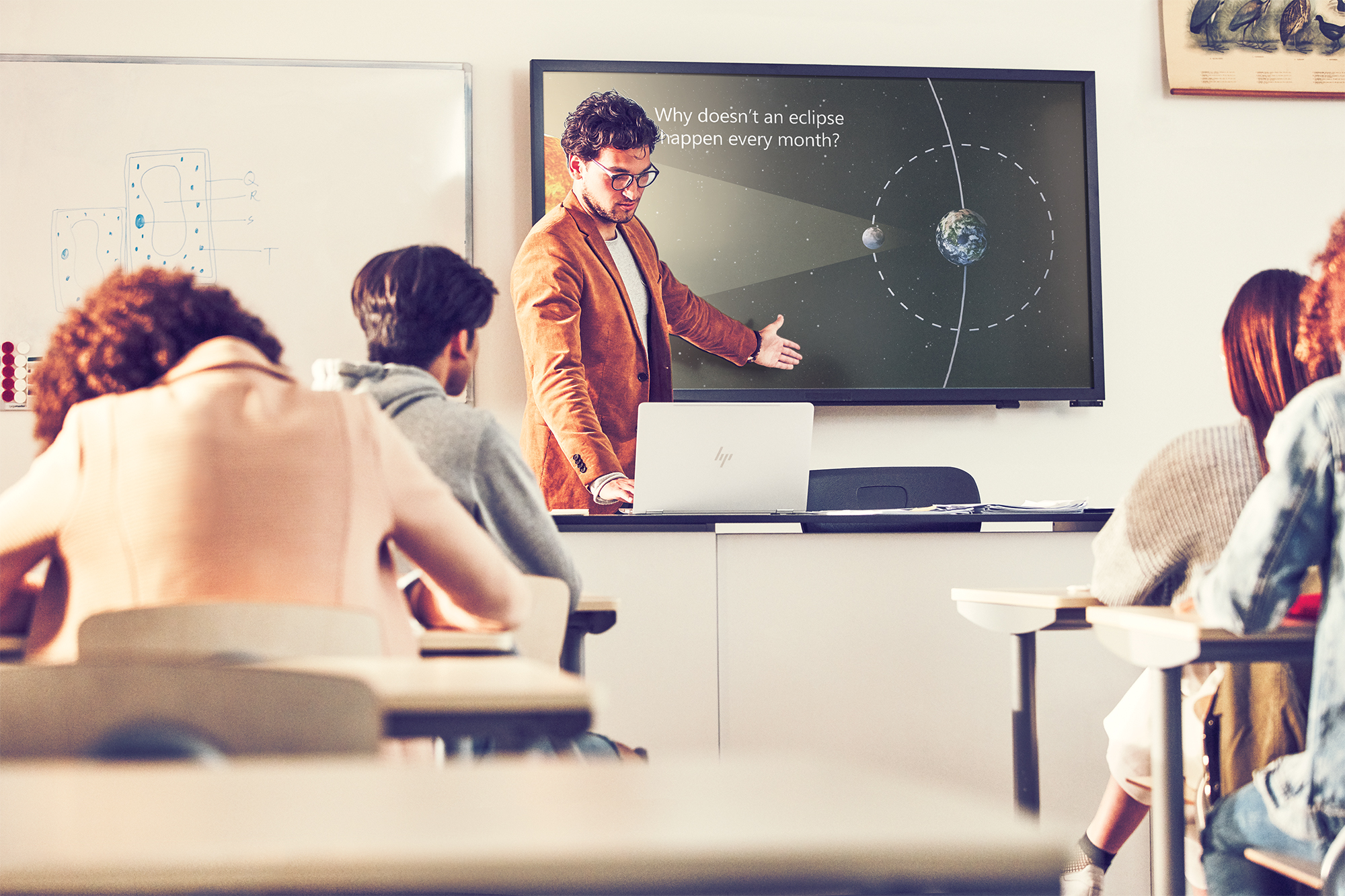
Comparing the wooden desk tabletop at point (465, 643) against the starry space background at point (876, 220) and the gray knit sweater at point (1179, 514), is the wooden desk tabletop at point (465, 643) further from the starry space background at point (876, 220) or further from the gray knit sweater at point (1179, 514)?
the starry space background at point (876, 220)

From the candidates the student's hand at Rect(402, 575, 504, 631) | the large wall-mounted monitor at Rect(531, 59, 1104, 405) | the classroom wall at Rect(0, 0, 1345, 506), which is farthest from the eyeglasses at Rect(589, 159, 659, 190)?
the student's hand at Rect(402, 575, 504, 631)

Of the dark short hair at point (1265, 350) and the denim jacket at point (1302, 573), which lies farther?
the dark short hair at point (1265, 350)

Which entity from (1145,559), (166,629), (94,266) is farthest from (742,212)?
(166,629)

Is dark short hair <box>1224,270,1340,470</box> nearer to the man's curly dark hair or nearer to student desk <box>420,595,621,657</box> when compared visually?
student desk <box>420,595,621,657</box>

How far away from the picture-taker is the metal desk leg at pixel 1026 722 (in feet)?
6.66

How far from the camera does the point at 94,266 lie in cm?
349

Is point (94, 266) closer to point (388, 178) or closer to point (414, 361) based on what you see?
point (388, 178)

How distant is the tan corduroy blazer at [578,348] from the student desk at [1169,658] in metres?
1.62

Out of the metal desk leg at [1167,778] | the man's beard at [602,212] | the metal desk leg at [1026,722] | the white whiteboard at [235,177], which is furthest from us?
the white whiteboard at [235,177]

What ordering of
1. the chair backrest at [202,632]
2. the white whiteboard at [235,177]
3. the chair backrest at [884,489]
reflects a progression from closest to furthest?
1. the chair backrest at [202,632]
2. the chair backrest at [884,489]
3. the white whiteboard at [235,177]

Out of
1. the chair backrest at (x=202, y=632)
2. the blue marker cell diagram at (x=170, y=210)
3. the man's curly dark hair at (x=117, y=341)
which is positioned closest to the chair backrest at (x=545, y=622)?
the man's curly dark hair at (x=117, y=341)

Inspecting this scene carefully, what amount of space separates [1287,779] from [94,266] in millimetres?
3413

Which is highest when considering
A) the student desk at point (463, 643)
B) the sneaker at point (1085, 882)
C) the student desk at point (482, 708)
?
the student desk at point (482, 708)

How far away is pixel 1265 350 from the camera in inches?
65.5
